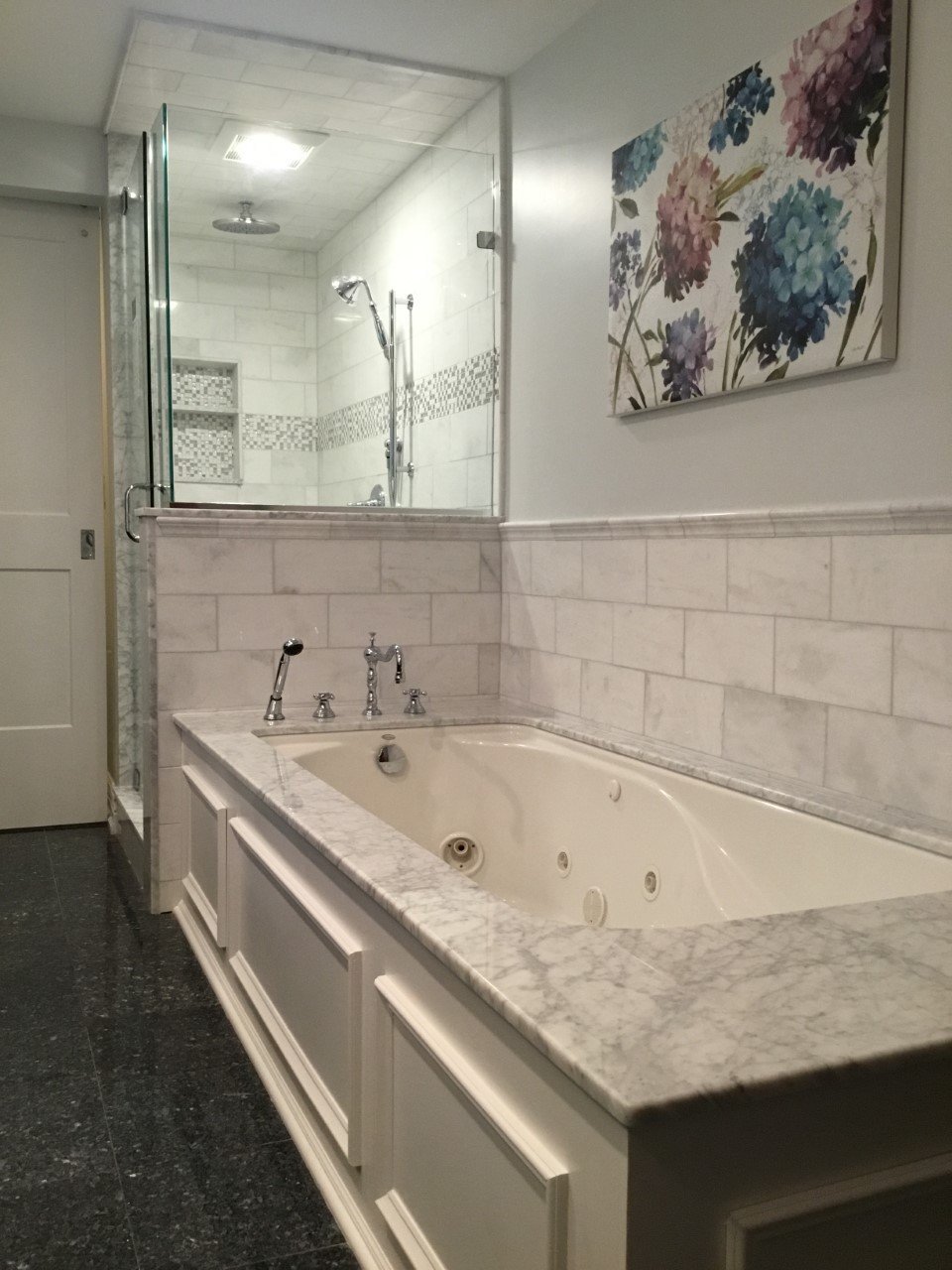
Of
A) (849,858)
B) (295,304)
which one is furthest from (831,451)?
(295,304)

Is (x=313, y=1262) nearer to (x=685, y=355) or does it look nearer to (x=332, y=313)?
(x=685, y=355)

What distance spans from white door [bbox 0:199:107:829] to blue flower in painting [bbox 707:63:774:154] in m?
2.64

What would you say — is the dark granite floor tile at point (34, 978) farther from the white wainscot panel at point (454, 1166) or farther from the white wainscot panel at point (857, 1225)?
the white wainscot panel at point (857, 1225)

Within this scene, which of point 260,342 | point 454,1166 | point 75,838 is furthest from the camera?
point 75,838

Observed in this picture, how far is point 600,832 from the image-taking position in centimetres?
273

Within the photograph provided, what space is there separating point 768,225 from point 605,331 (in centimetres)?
74

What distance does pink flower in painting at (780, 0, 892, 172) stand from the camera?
2.09 meters

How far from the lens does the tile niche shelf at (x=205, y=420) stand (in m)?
3.28

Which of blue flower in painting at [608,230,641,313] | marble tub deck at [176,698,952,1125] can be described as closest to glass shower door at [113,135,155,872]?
blue flower in painting at [608,230,641,313]

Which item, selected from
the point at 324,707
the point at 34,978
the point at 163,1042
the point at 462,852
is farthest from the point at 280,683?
the point at 163,1042

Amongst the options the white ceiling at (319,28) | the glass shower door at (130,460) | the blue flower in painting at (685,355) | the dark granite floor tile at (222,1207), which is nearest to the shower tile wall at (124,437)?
the glass shower door at (130,460)

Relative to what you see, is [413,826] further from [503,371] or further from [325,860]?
[503,371]

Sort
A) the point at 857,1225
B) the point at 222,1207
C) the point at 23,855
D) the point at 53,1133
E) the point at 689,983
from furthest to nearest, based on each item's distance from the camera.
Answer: the point at 23,855 < the point at 53,1133 < the point at 222,1207 < the point at 689,983 < the point at 857,1225

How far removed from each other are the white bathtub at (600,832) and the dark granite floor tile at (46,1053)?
0.83 meters
